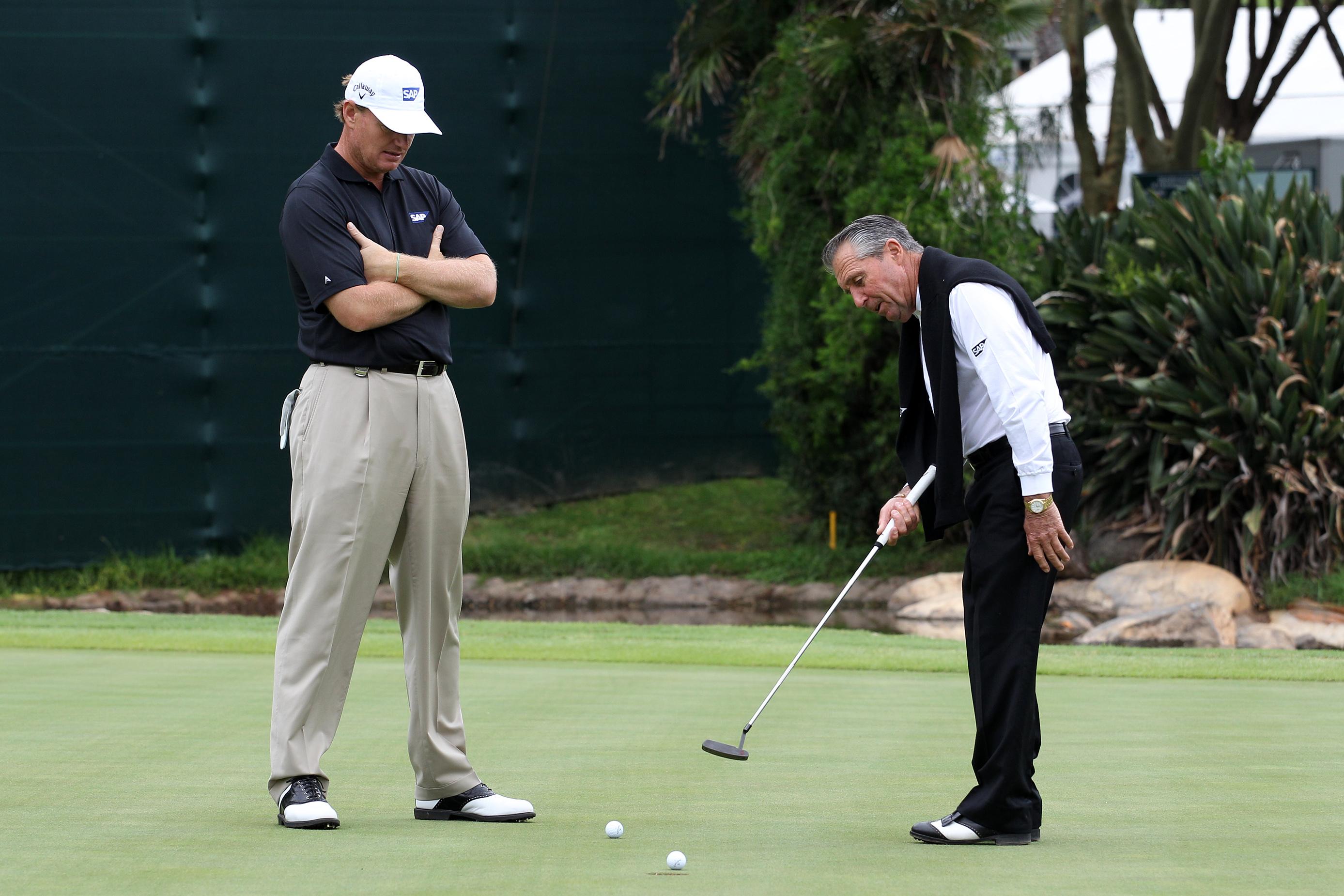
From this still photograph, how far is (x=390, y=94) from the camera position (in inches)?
153

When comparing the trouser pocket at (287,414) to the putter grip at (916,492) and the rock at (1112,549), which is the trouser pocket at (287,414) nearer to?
the putter grip at (916,492)

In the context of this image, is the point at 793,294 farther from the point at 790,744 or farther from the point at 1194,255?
the point at 790,744

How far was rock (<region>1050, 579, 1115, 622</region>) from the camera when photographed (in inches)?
476

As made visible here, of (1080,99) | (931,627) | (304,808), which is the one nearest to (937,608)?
(931,627)

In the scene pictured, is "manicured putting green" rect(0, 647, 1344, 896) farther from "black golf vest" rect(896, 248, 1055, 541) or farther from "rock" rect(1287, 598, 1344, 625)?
"rock" rect(1287, 598, 1344, 625)

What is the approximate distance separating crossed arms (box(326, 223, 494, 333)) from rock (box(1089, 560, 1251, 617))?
27.8 feet

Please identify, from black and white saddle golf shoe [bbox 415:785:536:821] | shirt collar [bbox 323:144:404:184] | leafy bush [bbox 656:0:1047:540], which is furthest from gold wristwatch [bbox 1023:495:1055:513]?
leafy bush [bbox 656:0:1047:540]

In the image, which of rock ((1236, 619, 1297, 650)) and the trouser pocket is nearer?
the trouser pocket

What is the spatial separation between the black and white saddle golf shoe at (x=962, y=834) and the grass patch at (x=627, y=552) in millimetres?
10145

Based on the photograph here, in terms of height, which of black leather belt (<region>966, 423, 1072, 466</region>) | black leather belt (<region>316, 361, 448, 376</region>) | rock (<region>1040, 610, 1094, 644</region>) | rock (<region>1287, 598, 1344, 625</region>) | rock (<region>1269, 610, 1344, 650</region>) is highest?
black leather belt (<region>316, 361, 448, 376</region>)

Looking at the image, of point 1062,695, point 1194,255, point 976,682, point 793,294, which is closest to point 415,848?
point 976,682

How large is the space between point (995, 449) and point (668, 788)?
1231 mm

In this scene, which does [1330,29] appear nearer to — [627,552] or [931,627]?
[931,627]

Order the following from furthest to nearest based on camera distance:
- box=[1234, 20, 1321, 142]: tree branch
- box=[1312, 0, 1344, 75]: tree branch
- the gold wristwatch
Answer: box=[1234, 20, 1321, 142]: tree branch
box=[1312, 0, 1344, 75]: tree branch
the gold wristwatch
